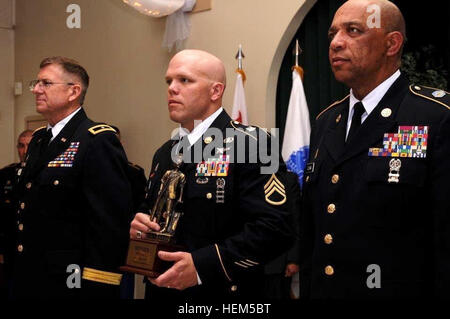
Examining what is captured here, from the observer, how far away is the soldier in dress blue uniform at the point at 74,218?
2365 mm

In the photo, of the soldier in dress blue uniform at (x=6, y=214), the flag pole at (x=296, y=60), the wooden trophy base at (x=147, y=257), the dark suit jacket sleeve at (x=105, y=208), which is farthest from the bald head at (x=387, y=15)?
the soldier in dress blue uniform at (x=6, y=214)

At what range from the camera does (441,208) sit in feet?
5.14

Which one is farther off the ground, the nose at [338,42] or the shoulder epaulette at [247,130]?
the nose at [338,42]

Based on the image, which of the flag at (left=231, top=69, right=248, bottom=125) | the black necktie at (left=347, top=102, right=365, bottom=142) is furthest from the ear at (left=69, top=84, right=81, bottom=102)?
the flag at (left=231, top=69, right=248, bottom=125)

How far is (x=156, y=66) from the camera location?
5.13 meters

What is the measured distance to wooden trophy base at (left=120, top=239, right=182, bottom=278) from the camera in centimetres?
187

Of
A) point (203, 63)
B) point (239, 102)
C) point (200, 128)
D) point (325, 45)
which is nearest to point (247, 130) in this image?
point (200, 128)

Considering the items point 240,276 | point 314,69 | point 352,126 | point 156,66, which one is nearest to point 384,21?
point 352,126

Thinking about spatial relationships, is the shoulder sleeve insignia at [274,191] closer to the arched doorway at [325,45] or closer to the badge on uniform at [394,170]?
the badge on uniform at [394,170]

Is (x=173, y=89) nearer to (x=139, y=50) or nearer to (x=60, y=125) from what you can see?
(x=60, y=125)

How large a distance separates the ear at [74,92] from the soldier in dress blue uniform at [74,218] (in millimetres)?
197

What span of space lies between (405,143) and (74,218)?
4.70ft

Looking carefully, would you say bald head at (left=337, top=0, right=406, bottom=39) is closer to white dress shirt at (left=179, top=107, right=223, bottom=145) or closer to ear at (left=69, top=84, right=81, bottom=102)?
white dress shirt at (left=179, top=107, right=223, bottom=145)

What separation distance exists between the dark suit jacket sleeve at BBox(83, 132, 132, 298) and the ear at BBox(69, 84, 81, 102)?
331 millimetres
